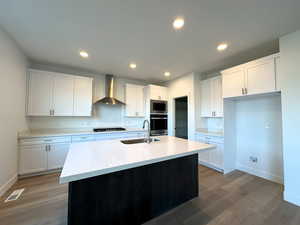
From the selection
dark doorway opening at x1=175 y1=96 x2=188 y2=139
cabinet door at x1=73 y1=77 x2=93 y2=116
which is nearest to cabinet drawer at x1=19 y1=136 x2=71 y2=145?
cabinet door at x1=73 y1=77 x2=93 y2=116

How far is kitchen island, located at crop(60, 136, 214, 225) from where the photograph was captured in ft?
3.73

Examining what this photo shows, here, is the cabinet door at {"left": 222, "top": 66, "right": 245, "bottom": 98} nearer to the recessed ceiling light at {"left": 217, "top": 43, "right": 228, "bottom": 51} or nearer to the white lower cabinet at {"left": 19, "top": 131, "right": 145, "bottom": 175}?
the recessed ceiling light at {"left": 217, "top": 43, "right": 228, "bottom": 51}

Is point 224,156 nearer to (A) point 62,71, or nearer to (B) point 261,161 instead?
(B) point 261,161

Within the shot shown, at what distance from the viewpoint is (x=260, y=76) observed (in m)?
2.36

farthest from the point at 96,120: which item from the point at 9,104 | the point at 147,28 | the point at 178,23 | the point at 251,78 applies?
the point at 251,78

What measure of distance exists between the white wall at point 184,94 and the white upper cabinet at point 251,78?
0.94m

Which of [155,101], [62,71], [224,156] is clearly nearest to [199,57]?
[155,101]

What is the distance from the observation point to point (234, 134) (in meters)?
3.22

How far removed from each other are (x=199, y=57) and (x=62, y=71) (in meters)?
3.71

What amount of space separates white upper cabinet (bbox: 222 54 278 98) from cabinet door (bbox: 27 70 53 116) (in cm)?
435

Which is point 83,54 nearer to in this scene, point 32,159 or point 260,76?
point 32,159

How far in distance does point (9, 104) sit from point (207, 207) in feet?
12.3

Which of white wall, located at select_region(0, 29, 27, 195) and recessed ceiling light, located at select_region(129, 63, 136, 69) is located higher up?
recessed ceiling light, located at select_region(129, 63, 136, 69)

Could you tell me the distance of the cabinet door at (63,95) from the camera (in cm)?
315
